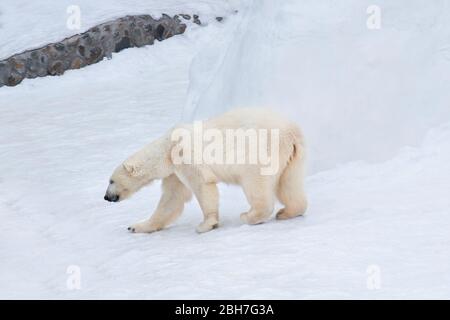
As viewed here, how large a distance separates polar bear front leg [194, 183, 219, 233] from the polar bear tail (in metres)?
0.48

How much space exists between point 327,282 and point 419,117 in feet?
9.90

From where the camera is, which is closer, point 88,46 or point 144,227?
point 144,227

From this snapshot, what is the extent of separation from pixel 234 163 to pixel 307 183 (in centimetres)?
137

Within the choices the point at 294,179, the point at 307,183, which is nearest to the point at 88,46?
the point at 307,183

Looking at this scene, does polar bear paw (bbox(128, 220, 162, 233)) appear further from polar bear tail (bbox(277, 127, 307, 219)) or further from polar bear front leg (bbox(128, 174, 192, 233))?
polar bear tail (bbox(277, 127, 307, 219))

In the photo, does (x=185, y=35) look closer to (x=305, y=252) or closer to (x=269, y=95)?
(x=269, y=95)

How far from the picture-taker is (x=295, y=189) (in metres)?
6.43

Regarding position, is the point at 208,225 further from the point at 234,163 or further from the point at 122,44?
the point at 122,44

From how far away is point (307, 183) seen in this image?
754 centimetres

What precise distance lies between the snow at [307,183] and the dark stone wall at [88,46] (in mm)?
2289

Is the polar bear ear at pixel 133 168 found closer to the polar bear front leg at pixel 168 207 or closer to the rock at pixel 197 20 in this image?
the polar bear front leg at pixel 168 207

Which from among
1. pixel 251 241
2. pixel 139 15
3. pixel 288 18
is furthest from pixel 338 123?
pixel 139 15

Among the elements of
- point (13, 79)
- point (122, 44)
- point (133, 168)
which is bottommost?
point (133, 168)
